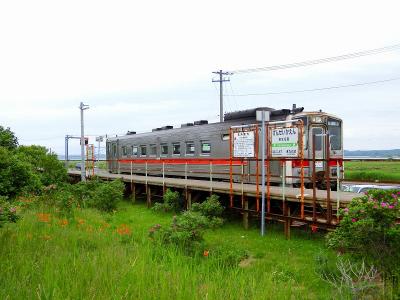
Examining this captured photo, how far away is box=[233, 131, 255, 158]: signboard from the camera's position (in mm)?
11750

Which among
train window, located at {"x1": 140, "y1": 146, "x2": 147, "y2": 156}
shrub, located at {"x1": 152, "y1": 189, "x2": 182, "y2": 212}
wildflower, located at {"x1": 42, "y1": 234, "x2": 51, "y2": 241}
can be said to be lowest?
shrub, located at {"x1": 152, "y1": 189, "x2": 182, "y2": 212}

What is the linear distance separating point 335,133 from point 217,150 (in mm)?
4533

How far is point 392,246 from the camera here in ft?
17.9

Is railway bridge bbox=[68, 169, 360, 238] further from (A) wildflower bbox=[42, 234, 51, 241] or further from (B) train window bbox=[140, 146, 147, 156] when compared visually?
(B) train window bbox=[140, 146, 147, 156]

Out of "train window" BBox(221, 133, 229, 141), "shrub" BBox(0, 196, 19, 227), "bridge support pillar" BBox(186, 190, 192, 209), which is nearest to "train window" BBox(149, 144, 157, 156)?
"train window" BBox(221, 133, 229, 141)

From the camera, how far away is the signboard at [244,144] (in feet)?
38.5

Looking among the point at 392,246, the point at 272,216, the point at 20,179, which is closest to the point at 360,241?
the point at 392,246

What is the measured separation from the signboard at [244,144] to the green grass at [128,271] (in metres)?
3.38

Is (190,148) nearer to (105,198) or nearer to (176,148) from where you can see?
(176,148)

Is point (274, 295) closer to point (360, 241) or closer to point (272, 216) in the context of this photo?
point (360, 241)

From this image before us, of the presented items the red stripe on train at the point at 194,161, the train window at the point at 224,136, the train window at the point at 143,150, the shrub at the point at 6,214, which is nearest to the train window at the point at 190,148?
the red stripe on train at the point at 194,161

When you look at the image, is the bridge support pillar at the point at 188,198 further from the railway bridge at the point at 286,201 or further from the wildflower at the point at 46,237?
the wildflower at the point at 46,237

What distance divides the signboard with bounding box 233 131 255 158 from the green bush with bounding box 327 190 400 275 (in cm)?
593

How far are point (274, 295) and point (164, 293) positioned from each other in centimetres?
120
